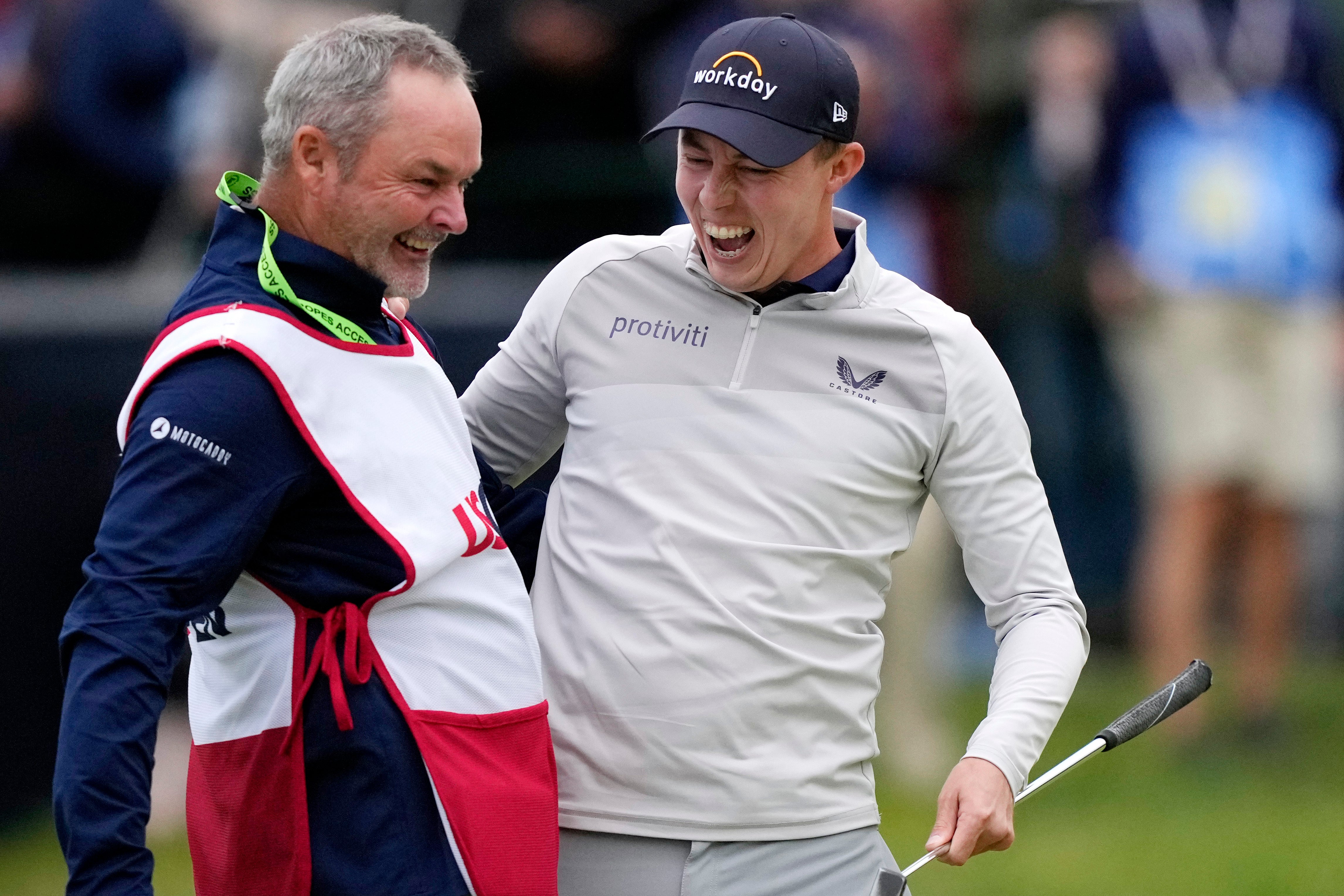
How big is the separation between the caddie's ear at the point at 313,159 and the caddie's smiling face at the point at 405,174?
22 millimetres

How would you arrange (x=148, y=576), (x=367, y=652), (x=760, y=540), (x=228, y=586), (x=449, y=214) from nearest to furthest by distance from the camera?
1. (x=148, y=576)
2. (x=228, y=586)
3. (x=367, y=652)
4. (x=449, y=214)
5. (x=760, y=540)

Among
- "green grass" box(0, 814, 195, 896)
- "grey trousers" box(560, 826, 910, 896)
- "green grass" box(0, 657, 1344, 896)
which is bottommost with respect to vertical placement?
"green grass" box(0, 814, 195, 896)

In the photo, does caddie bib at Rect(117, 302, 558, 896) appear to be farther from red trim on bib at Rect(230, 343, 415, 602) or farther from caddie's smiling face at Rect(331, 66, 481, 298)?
caddie's smiling face at Rect(331, 66, 481, 298)

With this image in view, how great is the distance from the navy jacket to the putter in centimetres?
67

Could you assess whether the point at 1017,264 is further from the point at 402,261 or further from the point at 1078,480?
the point at 402,261

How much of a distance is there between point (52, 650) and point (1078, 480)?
4511mm

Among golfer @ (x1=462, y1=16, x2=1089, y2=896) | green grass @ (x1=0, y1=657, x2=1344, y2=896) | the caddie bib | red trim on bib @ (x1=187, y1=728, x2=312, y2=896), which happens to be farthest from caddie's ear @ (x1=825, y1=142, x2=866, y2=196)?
green grass @ (x1=0, y1=657, x2=1344, y2=896)

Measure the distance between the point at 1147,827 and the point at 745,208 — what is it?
3.77m

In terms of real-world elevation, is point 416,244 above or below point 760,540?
above

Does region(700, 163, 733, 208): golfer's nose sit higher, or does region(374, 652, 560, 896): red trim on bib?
region(700, 163, 733, 208): golfer's nose

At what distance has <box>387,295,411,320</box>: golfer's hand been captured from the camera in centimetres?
284

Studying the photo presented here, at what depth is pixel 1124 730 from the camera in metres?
3.00

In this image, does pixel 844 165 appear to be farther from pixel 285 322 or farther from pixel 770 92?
pixel 285 322

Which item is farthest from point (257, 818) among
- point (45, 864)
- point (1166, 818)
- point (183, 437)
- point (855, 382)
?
point (1166, 818)
